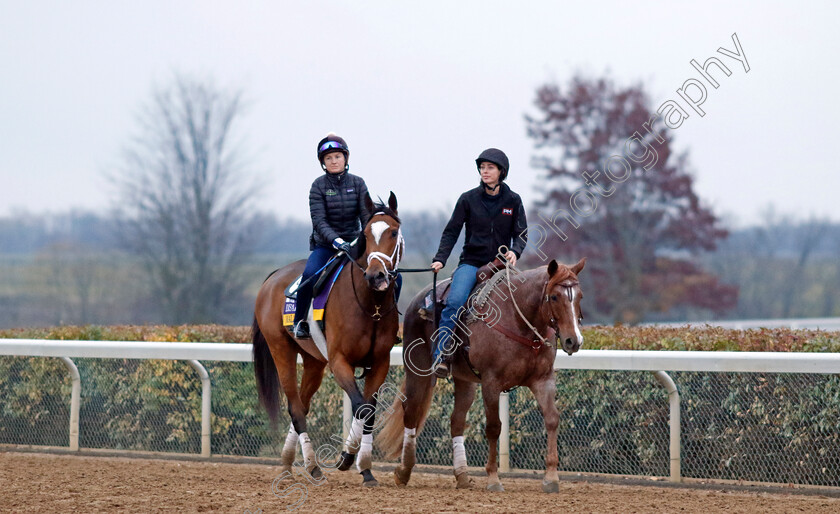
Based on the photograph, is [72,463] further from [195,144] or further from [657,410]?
[195,144]

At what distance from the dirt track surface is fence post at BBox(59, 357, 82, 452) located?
1.41m

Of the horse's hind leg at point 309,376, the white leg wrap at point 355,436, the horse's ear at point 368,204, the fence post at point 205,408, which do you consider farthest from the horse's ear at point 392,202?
the fence post at point 205,408

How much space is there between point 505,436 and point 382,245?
2185mm

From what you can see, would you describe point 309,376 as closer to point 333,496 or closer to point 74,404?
point 333,496

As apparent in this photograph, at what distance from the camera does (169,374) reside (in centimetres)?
918

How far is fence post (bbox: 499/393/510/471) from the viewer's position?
7.61m

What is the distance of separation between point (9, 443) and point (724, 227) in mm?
13952

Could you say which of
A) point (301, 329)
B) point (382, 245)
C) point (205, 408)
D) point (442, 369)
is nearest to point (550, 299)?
point (442, 369)

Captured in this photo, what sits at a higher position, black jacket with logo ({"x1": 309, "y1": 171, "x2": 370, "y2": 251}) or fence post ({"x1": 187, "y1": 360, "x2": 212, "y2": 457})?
black jacket with logo ({"x1": 309, "y1": 171, "x2": 370, "y2": 251})

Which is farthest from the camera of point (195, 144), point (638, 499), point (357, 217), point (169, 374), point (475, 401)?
point (195, 144)

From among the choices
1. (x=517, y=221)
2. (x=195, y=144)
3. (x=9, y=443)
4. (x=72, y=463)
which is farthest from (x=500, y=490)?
(x=195, y=144)

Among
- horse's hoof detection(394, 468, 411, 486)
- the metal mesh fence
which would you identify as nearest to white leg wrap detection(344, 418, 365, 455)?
horse's hoof detection(394, 468, 411, 486)

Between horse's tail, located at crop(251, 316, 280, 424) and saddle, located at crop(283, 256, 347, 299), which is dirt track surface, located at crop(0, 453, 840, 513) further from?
saddle, located at crop(283, 256, 347, 299)

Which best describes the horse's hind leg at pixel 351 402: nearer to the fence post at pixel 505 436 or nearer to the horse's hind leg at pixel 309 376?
the horse's hind leg at pixel 309 376
